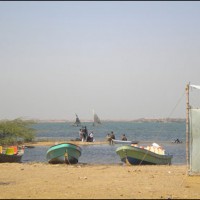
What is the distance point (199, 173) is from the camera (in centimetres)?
1455

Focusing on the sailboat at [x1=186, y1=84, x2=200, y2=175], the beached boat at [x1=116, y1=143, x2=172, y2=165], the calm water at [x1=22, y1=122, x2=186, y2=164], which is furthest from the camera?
the calm water at [x1=22, y1=122, x2=186, y2=164]

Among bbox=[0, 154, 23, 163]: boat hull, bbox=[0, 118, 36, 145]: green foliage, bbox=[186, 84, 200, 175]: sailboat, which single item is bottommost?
bbox=[0, 154, 23, 163]: boat hull

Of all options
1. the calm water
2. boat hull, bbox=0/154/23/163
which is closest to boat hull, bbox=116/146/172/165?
the calm water

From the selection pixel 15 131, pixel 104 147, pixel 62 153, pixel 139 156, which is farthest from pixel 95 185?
pixel 15 131

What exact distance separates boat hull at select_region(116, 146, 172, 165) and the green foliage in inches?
863

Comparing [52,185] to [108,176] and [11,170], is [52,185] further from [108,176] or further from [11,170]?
[11,170]

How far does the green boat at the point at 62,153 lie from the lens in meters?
22.7

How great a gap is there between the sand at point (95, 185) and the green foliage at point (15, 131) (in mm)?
25686

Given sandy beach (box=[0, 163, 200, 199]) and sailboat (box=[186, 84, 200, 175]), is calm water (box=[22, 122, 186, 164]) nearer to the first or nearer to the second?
sandy beach (box=[0, 163, 200, 199])

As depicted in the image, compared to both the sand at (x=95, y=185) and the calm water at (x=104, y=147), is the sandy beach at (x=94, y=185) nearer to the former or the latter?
the sand at (x=95, y=185)

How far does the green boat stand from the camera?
2269 cm

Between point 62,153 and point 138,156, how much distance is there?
423cm

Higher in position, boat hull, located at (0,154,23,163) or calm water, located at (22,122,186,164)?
calm water, located at (22,122,186,164)

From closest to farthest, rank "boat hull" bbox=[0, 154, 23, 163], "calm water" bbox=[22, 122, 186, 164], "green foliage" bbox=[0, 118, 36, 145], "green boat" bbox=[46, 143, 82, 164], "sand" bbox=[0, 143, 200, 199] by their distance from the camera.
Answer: "sand" bbox=[0, 143, 200, 199], "boat hull" bbox=[0, 154, 23, 163], "green boat" bbox=[46, 143, 82, 164], "calm water" bbox=[22, 122, 186, 164], "green foliage" bbox=[0, 118, 36, 145]
